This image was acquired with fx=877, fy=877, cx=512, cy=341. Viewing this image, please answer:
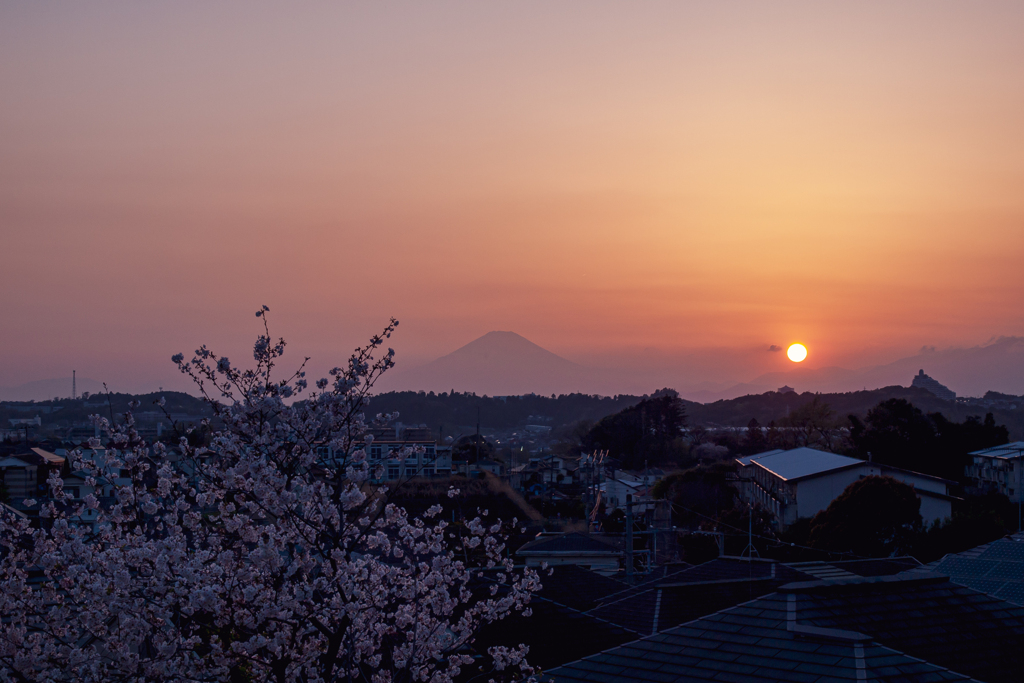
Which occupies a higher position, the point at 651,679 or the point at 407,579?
the point at 407,579

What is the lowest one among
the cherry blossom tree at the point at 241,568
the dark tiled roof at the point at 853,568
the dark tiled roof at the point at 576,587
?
the dark tiled roof at the point at 576,587

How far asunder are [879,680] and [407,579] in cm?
339

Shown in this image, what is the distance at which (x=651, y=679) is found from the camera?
6.77 m

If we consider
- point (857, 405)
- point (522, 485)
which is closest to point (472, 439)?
point (522, 485)

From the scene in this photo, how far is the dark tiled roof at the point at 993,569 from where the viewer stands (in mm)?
11984

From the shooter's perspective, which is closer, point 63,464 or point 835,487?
point 63,464

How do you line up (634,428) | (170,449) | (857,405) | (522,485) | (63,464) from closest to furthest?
(170,449)
(63,464)
(522,485)
(634,428)
(857,405)

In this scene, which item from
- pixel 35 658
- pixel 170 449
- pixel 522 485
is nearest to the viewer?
pixel 35 658

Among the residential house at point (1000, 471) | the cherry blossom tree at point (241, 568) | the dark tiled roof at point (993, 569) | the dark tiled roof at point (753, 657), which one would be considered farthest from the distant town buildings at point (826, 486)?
the cherry blossom tree at point (241, 568)

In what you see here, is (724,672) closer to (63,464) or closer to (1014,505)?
(63,464)

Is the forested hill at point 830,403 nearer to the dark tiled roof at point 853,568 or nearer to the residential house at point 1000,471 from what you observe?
the residential house at point 1000,471

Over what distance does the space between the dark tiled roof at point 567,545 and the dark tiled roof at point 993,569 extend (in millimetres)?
9348

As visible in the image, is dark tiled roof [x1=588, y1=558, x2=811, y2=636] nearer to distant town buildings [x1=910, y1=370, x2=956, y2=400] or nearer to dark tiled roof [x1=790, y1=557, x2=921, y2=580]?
dark tiled roof [x1=790, y1=557, x2=921, y2=580]

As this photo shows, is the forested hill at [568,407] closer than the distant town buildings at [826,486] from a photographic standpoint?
Answer: No
